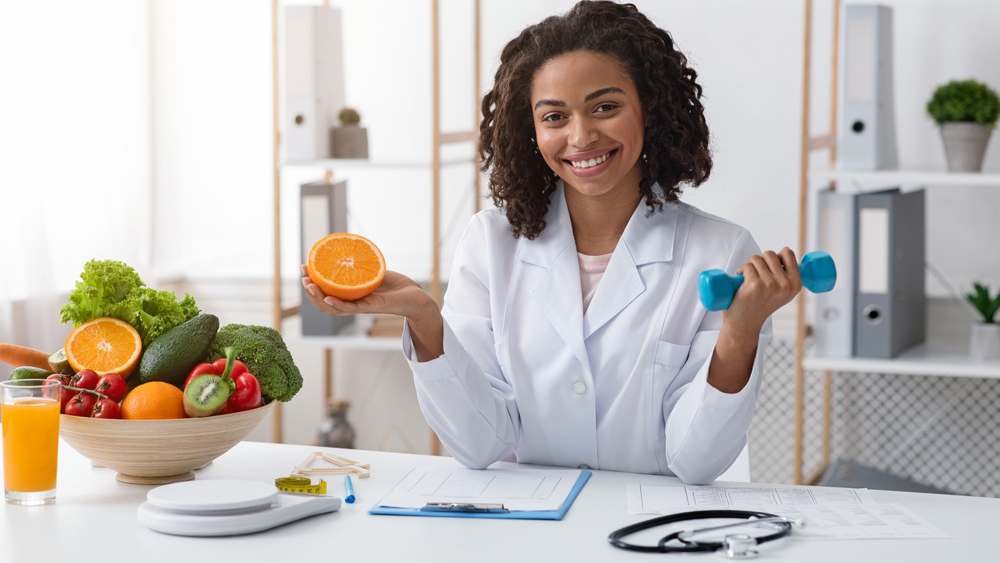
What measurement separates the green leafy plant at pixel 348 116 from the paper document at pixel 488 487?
168 cm

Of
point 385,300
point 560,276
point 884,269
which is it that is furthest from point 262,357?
point 884,269

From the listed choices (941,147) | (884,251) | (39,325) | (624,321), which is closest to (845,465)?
(884,251)

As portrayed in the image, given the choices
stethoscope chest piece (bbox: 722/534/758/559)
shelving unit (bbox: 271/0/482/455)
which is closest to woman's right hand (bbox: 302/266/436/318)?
stethoscope chest piece (bbox: 722/534/758/559)

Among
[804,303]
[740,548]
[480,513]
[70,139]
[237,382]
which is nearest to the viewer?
[740,548]

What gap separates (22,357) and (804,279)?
1.09 metres

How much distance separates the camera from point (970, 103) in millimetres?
2826

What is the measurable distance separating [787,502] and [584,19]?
0.84 metres

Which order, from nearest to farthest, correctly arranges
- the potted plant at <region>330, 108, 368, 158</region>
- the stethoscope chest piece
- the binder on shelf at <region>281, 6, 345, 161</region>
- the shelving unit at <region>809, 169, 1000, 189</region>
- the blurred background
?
the stethoscope chest piece → the shelving unit at <region>809, 169, 1000, 189</region> → the blurred background → the binder on shelf at <region>281, 6, 345, 161</region> → the potted plant at <region>330, 108, 368, 158</region>

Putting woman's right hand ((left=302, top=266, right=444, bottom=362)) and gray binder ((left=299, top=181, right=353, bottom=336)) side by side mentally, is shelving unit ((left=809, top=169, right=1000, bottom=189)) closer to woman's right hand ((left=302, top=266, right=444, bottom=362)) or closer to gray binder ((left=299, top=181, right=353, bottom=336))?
gray binder ((left=299, top=181, right=353, bottom=336))

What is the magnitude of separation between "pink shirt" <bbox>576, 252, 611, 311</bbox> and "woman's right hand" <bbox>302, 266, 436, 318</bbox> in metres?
0.36

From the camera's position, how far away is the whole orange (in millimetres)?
1551

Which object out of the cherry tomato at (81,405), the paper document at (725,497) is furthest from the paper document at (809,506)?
the cherry tomato at (81,405)

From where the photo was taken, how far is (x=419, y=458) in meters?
1.82

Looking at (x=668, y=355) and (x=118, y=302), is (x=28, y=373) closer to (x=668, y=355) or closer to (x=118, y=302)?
(x=118, y=302)
